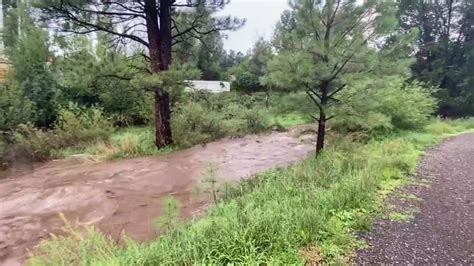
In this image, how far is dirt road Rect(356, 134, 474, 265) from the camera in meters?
3.21

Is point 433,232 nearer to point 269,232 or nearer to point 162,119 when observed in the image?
point 269,232

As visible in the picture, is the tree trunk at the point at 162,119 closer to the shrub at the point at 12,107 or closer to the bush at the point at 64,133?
the bush at the point at 64,133

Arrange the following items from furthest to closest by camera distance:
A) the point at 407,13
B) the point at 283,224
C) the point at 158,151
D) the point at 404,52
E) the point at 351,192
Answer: the point at 407,13 → the point at 158,151 → the point at 404,52 → the point at 351,192 → the point at 283,224

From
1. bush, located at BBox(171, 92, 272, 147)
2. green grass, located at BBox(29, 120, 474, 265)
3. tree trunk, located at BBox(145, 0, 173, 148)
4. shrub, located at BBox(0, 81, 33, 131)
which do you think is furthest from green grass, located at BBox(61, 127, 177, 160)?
green grass, located at BBox(29, 120, 474, 265)

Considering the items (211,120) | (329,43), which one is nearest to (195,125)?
(211,120)

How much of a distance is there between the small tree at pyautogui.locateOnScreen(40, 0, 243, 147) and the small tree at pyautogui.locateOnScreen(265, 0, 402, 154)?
3.66 meters

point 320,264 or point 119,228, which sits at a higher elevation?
point 320,264

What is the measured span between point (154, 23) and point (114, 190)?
5032mm

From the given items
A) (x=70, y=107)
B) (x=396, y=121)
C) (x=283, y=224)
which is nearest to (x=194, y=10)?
(x=70, y=107)

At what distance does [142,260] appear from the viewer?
300cm

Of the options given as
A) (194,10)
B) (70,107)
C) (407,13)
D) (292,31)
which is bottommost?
(70,107)

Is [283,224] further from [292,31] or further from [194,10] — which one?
[194,10]

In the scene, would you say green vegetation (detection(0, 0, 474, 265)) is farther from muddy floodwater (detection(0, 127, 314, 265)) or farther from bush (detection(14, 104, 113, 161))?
muddy floodwater (detection(0, 127, 314, 265))

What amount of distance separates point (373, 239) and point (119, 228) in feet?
10.5
